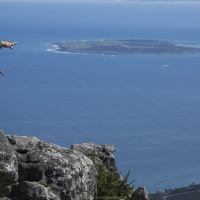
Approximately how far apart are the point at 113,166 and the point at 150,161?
309 ft

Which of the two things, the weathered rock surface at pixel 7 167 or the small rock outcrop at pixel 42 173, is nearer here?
the weathered rock surface at pixel 7 167

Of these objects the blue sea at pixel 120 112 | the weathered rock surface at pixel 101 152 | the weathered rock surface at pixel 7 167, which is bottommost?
the weathered rock surface at pixel 7 167

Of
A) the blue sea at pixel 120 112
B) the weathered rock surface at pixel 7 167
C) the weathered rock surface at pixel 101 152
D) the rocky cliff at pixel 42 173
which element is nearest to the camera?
the weathered rock surface at pixel 7 167

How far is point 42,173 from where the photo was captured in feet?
28.3

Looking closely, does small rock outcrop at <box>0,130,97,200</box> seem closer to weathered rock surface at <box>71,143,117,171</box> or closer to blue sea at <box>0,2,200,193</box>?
weathered rock surface at <box>71,143,117,171</box>

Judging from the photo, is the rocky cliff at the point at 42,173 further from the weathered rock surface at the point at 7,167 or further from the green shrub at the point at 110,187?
the green shrub at the point at 110,187

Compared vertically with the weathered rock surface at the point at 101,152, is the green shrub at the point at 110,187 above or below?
below

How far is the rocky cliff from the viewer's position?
323 inches

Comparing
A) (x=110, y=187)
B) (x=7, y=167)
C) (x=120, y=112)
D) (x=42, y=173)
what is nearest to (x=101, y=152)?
(x=110, y=187)

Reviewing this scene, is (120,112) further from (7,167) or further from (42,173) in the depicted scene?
(7,167)

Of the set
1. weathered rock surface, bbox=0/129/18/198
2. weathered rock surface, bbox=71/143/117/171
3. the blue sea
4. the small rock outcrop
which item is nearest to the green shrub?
weathered rock surface, bbox=71/143/117/171

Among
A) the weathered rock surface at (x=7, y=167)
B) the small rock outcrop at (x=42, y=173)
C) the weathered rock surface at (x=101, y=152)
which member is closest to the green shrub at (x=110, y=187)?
the weathered rock surface at (x=101, y=152)

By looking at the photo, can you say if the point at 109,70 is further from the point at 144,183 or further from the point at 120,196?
the point at 120,196

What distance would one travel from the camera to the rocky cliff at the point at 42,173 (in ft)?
26.9
